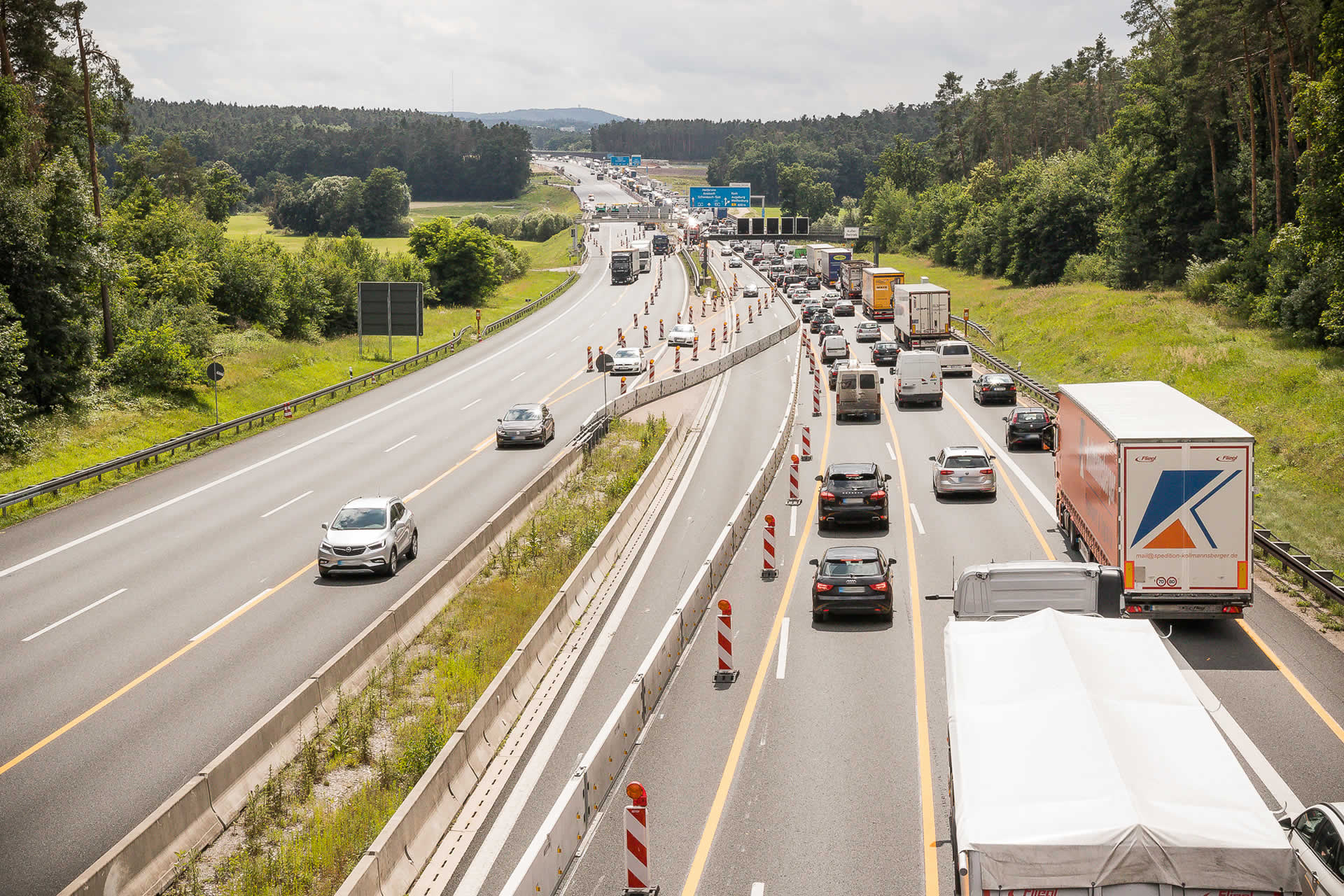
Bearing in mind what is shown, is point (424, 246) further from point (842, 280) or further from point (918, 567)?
point (918, 567)

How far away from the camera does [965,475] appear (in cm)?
3338

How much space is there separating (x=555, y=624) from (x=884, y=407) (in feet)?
111

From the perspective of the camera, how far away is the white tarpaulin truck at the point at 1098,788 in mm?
9625

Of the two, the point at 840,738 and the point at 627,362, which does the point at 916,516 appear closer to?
the point at 840,738

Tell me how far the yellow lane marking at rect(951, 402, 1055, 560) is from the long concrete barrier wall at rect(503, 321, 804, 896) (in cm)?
763

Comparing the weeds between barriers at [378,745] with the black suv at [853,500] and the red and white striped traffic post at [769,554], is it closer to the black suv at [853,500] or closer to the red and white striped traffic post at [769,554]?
the red and white striped traffic post at [769,554]

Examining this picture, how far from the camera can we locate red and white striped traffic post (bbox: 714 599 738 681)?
19.2 meters

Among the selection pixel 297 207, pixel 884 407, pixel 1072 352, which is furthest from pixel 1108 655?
pixel 297 207

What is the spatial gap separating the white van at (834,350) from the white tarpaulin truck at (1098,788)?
175 ft

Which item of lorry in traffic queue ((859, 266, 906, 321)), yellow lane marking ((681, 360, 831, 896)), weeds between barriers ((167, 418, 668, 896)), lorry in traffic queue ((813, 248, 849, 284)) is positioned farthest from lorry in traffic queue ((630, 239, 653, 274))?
yellow lane marking ((681, 360, 831, 896))

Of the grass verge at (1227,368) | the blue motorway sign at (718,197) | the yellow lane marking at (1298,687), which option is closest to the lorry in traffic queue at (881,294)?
the grass verge at (1227,368)

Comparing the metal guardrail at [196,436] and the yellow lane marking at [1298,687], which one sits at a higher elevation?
the metal guardrail at [196,436]

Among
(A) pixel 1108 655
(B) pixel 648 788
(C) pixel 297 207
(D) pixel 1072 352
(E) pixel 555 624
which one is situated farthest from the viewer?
(C) pixel 297 207

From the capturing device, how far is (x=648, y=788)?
15219 millimetres
